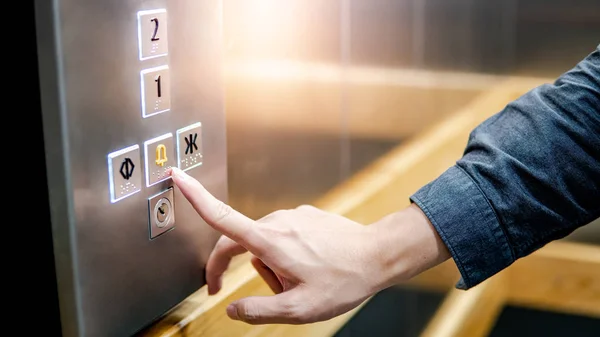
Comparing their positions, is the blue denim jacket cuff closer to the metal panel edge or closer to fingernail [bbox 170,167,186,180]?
fingernail [bbox 170,167,186,180]

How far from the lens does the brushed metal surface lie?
1.52 ft

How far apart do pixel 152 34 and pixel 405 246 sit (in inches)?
11.2

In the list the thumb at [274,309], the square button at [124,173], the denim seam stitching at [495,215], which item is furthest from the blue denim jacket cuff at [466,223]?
the square button at [124,173]

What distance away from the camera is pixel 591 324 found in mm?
1710

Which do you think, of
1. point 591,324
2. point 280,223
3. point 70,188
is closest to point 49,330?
point 70,188

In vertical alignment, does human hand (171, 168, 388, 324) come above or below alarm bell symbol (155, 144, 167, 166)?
below

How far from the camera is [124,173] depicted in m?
0.52

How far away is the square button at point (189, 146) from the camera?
59 cm

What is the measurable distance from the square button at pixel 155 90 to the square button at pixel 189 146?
0.11ft

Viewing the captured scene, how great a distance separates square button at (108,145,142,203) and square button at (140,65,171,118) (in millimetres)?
31

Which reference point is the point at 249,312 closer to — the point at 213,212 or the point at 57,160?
the point at 213,212

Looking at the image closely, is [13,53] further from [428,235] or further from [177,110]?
[428,235]

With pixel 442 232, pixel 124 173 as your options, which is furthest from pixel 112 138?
pixel 442 232

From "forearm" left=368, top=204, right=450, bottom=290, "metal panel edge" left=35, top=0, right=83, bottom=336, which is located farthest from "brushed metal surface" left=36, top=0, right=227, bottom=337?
"forearm" left=368, top=204, right=450, bottom=290
